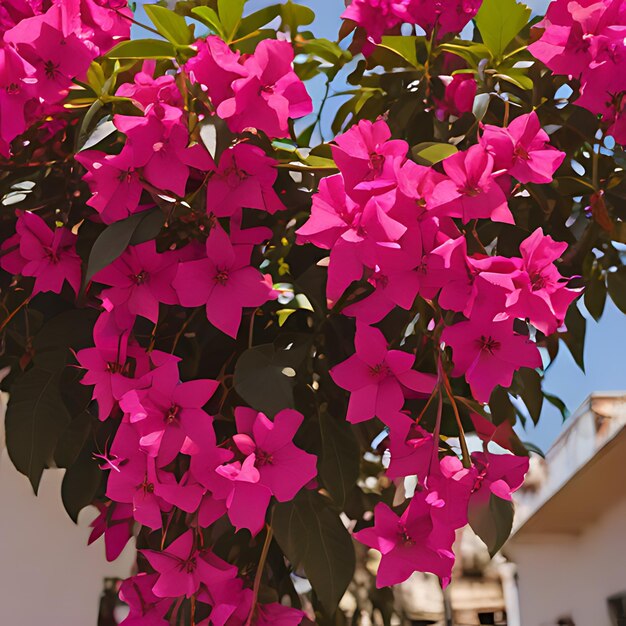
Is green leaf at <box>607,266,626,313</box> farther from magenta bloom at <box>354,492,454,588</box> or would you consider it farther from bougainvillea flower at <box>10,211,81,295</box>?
bougainvillea flower at <box>10,211,81,295</box>

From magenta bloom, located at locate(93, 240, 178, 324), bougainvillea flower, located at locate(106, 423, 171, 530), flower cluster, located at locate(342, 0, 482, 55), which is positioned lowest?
bougainvillea flower, located at locate(106, 423, 171, 530)

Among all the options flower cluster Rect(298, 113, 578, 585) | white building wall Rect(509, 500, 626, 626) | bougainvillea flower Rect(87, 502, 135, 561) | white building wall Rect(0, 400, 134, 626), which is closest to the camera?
flower cluster Rect(298, 113, 578, 585)

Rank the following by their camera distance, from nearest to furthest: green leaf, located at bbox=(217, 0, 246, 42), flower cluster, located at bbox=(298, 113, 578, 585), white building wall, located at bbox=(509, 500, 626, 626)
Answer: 1. flower cluster, located at bbox=(298, 113, 578, 585)
2. green leaf, located at bbox=(217, 0, 246, 42)
3. white building wall, located at bbox=(509, 500, 626, 626)

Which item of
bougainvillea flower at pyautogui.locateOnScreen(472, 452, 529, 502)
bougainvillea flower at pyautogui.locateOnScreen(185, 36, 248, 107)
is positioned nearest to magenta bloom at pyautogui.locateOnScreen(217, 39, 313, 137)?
bougainvillea flower at pyautogui.locateOnScreen(185, 36, 248, 107)

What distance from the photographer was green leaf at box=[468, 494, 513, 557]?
1.66 feet

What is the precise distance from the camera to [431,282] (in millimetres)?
445

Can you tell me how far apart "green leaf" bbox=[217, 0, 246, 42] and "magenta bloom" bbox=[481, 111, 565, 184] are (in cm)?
20

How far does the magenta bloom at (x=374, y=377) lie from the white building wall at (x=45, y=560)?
762mm

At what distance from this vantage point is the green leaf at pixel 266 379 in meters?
0.46

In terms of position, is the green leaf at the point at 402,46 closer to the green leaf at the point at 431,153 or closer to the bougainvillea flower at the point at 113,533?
the green leaf at the point at 431,153

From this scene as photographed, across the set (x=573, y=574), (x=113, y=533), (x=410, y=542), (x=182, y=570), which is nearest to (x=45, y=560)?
(x=113, y=533)

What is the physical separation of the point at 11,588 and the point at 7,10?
833 mm

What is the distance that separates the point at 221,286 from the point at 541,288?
0.19m

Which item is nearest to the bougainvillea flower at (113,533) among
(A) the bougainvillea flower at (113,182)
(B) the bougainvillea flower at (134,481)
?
(B) the bougainvillea flower at (134,481)
